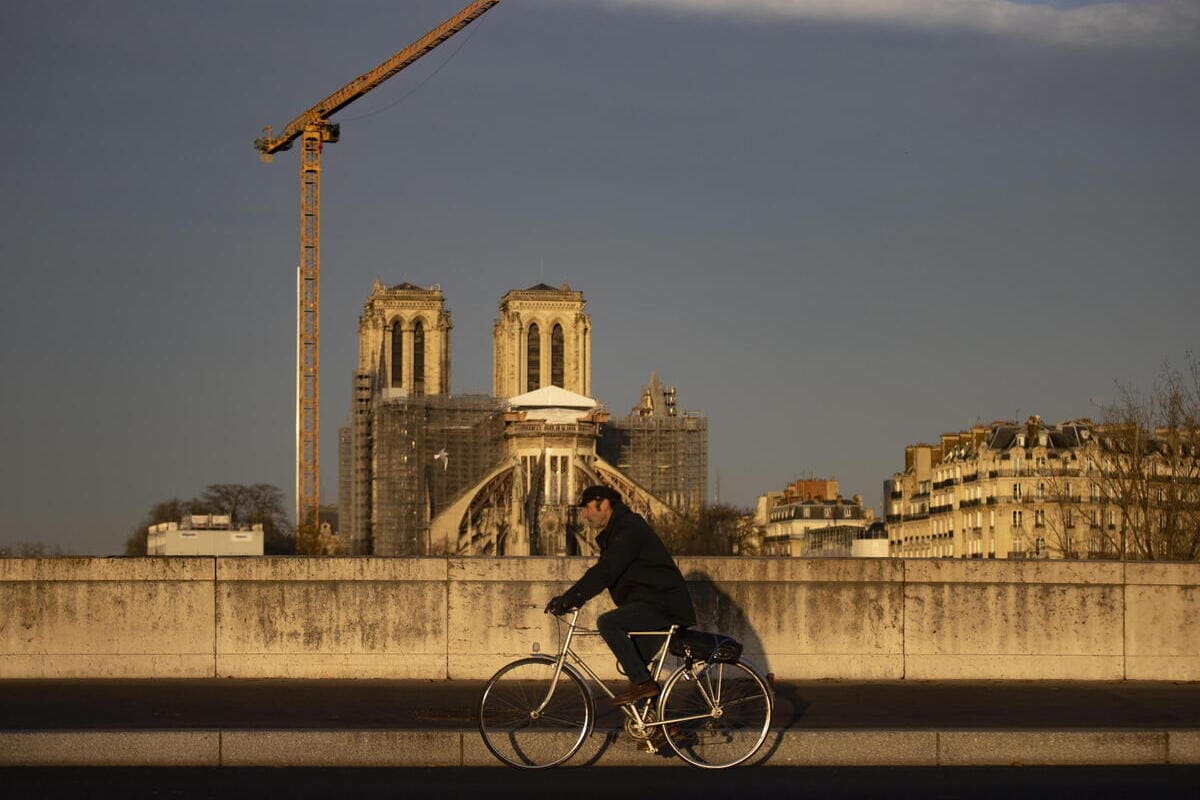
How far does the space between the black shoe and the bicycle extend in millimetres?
55

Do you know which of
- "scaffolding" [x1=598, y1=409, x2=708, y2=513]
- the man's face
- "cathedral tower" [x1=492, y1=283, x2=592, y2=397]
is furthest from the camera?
"cathedral tower" [x1=492, y1=283, x2=592, y2=397]

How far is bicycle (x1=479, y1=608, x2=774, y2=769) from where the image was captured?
420 inches

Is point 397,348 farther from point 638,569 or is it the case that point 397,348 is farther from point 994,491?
point 638,569

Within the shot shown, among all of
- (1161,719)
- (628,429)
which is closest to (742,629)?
(1161,719)

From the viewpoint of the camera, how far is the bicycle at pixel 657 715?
10.7m

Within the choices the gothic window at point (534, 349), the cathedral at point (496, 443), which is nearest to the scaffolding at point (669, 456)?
the cathedral at point (496, 443)

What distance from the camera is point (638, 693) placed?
1064 centimetres

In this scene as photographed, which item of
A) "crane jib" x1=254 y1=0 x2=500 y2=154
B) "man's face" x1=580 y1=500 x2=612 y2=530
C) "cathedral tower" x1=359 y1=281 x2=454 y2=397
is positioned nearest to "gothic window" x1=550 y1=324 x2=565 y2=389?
"cathedral tower" x1=359 y1=281 x2=454 y2=397

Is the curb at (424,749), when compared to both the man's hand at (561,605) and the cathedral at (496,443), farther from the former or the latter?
the cathedral at (496,443)

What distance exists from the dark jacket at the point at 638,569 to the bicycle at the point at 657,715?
176mm

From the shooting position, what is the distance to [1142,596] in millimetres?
15625

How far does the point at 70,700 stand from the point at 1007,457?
9341 centimetres

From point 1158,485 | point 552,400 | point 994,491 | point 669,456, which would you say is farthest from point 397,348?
point 1158,485
